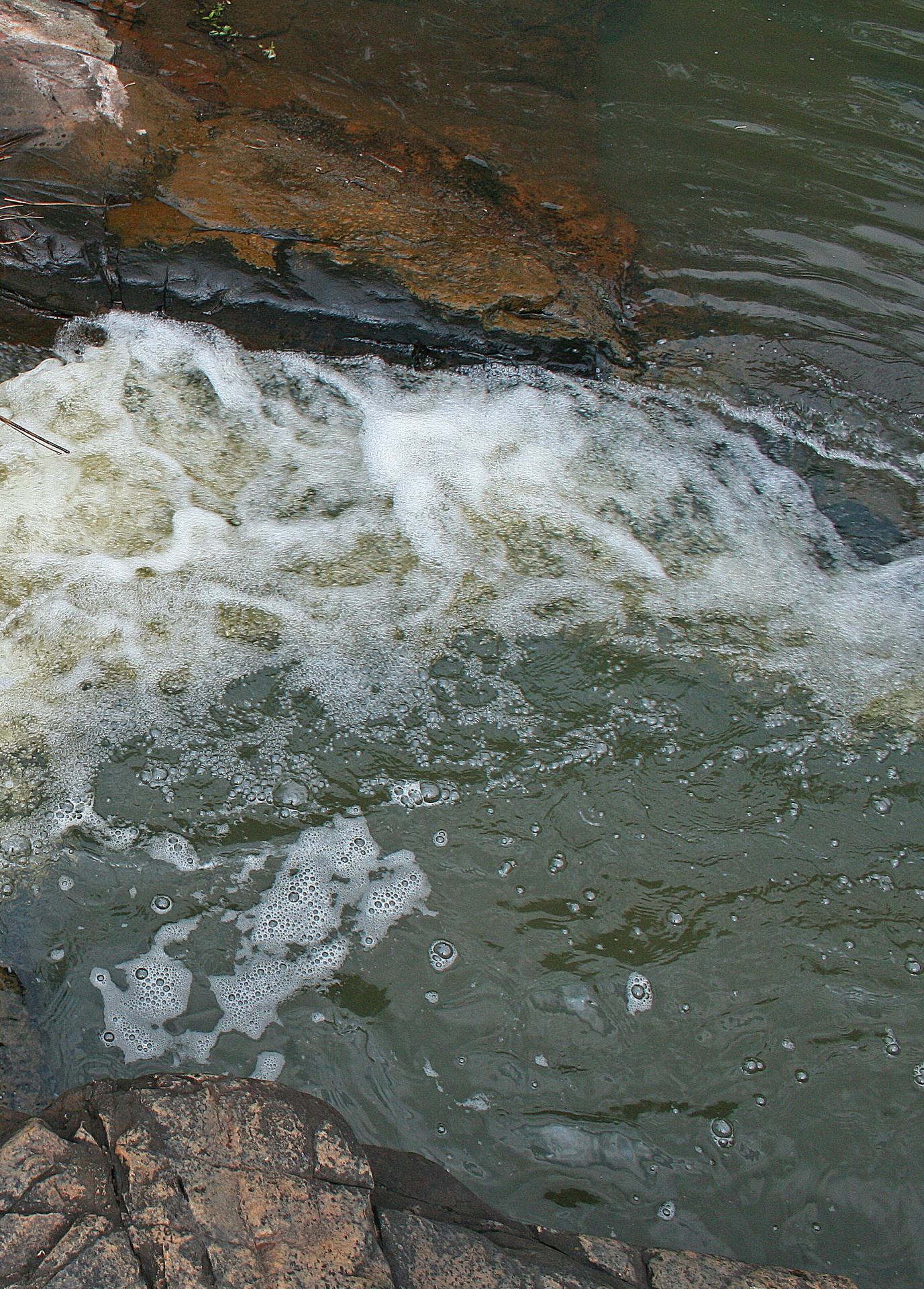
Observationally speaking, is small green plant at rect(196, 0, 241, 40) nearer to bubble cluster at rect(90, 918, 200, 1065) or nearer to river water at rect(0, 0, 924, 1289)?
river water at rect(0, 0, 924, 1289)

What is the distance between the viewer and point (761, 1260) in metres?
2.30

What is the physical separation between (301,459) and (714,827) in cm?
253

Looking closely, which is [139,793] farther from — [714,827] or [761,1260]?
[761,1260]

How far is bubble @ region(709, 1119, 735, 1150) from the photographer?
8.09 ft

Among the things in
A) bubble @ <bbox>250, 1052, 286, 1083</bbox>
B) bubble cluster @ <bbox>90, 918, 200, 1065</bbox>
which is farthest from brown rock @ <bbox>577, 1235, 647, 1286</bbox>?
bubble cluster @ <bbox>90, 918, 200, 1065</bbox>

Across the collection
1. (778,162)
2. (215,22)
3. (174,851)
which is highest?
(778,162)

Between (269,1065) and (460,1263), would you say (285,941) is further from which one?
(460,1263)

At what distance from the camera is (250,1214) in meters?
1.94

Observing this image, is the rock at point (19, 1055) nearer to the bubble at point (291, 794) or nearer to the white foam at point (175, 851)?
the white foam at point (175, 851)

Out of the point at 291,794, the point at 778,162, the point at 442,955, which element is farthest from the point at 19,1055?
the point at 778,162

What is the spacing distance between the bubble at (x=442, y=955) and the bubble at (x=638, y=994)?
55cm

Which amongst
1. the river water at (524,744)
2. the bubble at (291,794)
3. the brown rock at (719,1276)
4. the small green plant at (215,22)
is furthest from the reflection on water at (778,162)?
the brown rock at (719,1276)

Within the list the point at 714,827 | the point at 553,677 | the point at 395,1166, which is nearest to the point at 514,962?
the point at 395,1166

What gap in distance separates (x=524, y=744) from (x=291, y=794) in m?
0.87
